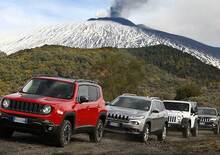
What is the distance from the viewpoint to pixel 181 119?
2328 cm

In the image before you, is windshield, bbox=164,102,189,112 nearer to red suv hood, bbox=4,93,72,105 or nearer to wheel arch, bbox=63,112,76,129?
wheel arch, bbox=63,112,76,129

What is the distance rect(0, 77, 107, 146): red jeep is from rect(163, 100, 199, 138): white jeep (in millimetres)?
8202

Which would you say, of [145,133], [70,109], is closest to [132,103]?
[145,133]

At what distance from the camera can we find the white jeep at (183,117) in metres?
23.1

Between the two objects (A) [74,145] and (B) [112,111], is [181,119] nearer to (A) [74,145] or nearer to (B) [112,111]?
(B) [112,111]

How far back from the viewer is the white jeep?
23.1 m

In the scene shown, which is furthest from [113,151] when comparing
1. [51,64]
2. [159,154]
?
[51,64]

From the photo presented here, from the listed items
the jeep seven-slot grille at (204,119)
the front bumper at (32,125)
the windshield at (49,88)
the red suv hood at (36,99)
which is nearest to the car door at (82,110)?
the windshield at (49,88)

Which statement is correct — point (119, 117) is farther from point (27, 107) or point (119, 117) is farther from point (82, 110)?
point (27, 107)

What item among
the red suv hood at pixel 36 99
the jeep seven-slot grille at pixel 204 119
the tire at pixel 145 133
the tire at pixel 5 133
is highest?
the red suv hood at pixel 36 99

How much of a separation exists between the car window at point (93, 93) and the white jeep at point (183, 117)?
8.04 metres

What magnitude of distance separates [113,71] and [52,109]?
58.6 m

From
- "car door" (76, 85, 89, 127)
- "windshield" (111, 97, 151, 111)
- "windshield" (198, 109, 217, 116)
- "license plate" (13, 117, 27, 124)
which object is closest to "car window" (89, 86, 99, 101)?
"car door" (76, 85, 89, 127)

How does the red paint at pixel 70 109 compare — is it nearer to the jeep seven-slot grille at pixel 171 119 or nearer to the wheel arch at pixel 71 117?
the wheel arch at pixel 71 117
